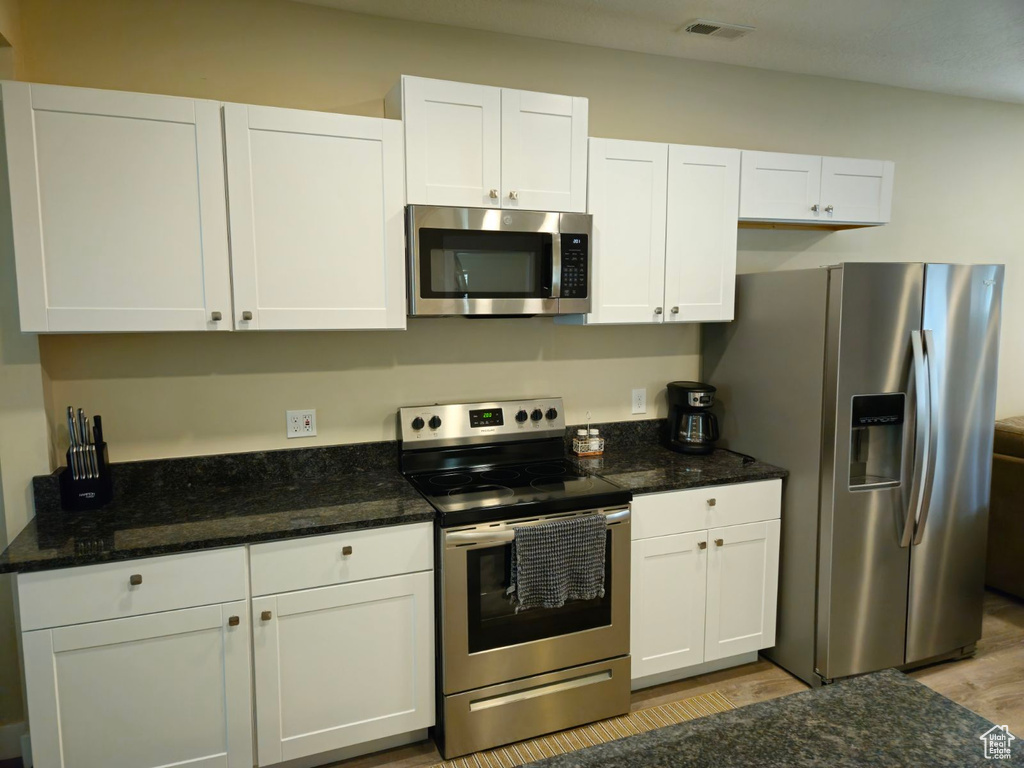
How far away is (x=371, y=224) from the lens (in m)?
2.30

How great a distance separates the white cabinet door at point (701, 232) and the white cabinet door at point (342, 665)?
1594 millimetres

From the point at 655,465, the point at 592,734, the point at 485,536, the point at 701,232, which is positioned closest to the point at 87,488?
the point at 485,536

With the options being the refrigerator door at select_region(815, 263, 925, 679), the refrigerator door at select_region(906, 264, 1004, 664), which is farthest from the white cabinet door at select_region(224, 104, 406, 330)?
the refrigerator door at select_region(906, 264, 1004, 664)

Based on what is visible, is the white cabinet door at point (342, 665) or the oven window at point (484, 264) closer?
the white cabinet door at point (342, 665)

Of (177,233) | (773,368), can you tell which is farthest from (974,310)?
(177,233)

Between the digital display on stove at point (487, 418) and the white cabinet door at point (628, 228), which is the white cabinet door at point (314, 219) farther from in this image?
the white cabinet door at point (628, 228)

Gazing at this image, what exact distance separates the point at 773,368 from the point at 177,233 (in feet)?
7.68

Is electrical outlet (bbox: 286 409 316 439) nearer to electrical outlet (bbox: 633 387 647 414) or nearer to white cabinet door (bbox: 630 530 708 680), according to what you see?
white cabinet door (bbox: 630 530 708 680)

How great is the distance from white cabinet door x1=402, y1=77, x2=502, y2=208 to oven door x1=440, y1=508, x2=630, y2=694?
120cm

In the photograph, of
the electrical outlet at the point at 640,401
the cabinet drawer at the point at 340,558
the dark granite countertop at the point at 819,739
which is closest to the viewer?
the dark granite countertop at the point at 819,739

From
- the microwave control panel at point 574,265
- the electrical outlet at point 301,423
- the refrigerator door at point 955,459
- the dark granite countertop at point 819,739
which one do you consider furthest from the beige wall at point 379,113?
the dark granite countertop at point 819,739

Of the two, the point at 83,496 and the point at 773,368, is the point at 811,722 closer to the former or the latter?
the point at 773,368

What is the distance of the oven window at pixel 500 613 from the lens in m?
2.25

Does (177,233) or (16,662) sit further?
(16,662)
